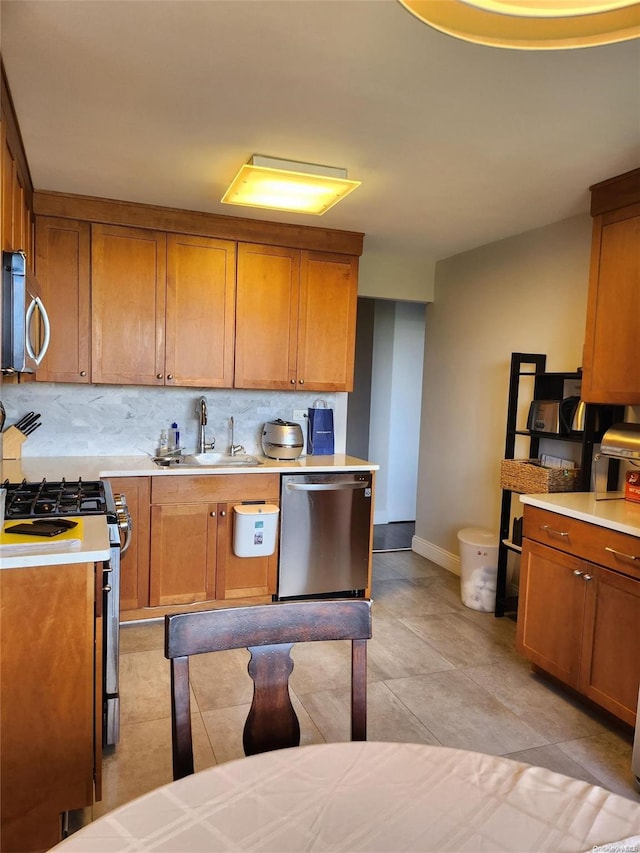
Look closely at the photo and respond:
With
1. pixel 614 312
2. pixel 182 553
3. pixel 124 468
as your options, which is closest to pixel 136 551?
pixel 182 553

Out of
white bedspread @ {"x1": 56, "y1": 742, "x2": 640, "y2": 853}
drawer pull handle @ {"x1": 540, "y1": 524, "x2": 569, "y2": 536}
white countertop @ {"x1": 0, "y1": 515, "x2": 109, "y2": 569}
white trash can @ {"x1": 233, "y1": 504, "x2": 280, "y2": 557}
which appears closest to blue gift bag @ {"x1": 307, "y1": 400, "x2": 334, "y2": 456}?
white trash can @ {"x1": 233, "y1": 504, "x2": 280, "y2": 557}

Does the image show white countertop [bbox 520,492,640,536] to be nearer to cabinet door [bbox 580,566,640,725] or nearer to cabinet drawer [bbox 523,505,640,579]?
cabinet drawer [bbox 523,505,640,579]

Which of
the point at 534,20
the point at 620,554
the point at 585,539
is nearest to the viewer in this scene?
the point at 534,20

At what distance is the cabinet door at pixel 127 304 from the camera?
3418mm

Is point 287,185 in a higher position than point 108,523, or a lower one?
higher

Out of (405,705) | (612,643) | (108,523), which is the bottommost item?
(405,705)

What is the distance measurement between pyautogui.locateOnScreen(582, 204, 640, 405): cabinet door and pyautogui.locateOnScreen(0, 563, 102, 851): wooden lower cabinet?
7.95ft

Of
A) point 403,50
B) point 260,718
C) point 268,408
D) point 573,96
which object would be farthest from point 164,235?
point 260,718

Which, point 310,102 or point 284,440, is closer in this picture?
point 310,102

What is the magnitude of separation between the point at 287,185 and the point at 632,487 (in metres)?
2.19

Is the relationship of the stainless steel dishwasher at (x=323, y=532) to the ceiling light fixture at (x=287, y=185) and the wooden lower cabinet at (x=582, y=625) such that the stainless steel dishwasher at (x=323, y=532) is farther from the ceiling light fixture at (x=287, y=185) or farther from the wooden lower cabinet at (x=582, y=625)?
the ceiling light fixture at (x=287, y=185)

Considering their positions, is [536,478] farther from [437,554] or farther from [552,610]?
[437,554]

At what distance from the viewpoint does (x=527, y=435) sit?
3471 millimetres

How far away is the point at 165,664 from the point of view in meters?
2.90
